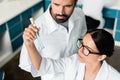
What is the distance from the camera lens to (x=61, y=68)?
4.72 ft

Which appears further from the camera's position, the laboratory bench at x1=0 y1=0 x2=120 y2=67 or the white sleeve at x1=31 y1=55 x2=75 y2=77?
the laboratory bench at x1=0 y1=0 x2=120 y2=67

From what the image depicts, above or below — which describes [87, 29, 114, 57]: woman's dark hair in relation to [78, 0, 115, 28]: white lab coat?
above

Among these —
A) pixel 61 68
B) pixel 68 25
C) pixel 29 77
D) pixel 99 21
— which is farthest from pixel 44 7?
pixel 61 68

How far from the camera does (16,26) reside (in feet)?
9.31

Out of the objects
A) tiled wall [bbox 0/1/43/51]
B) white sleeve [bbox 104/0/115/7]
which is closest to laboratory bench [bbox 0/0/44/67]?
tiled wall [bbox 0/1/43/51]

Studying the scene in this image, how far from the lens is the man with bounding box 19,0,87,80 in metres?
1.46

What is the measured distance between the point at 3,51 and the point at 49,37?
151cm

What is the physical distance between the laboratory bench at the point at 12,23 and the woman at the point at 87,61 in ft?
4.15

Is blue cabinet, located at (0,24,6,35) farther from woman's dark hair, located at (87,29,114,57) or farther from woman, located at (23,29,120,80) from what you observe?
woman's dark hair, located at (87,29,114,57)

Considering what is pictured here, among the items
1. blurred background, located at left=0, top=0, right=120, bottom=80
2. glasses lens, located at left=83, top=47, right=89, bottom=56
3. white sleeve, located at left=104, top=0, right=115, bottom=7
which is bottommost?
blurred background, located at left=0, top=0, right=120, bottom=80

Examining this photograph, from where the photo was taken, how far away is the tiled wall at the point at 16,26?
104 inches

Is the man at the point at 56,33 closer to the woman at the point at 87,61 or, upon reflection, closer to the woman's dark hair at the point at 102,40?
the woman at the point at 87,61

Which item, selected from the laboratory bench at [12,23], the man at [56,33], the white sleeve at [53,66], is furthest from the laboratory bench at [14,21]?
the white sleeve at [53,66]

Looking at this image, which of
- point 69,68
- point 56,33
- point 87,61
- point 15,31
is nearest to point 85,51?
point 87,61
